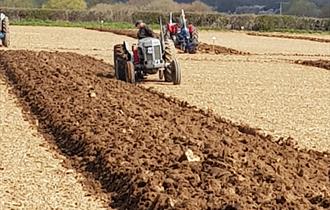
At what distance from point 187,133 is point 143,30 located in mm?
8856

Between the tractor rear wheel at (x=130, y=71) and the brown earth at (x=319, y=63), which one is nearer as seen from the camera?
the tractor rear wheel at (x=130, y=71)

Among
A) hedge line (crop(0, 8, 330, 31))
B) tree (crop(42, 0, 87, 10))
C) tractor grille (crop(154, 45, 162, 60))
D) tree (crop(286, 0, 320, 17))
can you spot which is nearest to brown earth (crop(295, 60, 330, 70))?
tractor grille (crop(154, 45, 162, 60))

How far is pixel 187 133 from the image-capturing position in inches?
446

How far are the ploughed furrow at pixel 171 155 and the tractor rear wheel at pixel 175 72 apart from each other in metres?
3.22

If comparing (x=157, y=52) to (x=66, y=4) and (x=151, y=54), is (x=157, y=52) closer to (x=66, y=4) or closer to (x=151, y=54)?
(x=151, y=54)

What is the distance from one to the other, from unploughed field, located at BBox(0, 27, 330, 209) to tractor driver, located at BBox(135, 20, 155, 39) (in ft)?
3.89

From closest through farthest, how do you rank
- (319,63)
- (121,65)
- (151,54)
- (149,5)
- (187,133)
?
(187,133)
(151,54)
(121,65)
(319,63)
(149,5)

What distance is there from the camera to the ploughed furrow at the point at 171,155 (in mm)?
7844

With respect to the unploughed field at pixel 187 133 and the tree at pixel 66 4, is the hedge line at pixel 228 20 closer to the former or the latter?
the tree at pixel 66 4

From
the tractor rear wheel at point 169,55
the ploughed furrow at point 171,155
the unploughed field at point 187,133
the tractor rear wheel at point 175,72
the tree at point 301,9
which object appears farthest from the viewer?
the tree at point 301,9

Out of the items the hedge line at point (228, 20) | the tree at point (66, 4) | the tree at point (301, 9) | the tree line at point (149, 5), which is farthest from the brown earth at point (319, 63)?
the tree at point (301, 9)

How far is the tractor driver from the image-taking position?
19700 mm

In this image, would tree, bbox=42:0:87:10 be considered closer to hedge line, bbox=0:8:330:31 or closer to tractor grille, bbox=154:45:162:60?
hedge line, bbox=0:8:330:31

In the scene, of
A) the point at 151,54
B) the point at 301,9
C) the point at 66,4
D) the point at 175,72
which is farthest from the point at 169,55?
the point at 301,9
